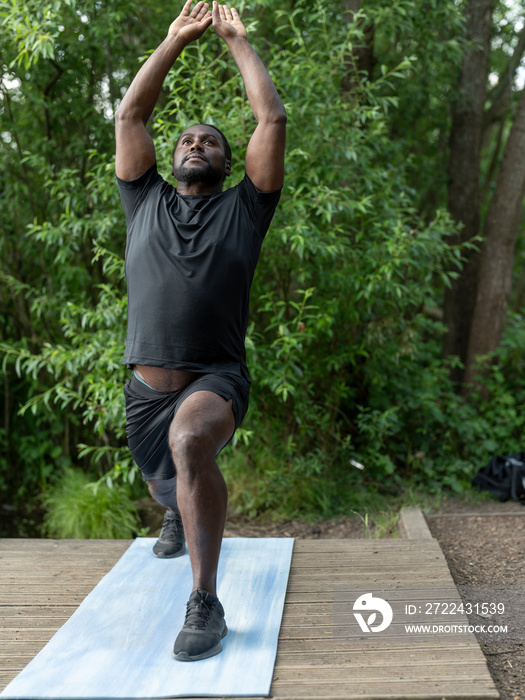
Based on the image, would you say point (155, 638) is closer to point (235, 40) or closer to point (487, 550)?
point (487, 550)

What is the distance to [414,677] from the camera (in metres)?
1.85

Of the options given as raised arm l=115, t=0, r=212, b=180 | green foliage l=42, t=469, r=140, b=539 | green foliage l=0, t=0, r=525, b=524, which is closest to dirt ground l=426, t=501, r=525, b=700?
green foliage l=0, t=0, r=525, b=524

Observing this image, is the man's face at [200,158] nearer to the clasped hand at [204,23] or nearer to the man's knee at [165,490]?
the clasped hand at [204,23]

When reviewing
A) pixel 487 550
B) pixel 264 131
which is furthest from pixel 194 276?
pixel 487 550

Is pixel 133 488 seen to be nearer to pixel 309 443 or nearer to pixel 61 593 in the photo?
pixel 309 443

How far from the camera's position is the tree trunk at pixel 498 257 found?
5.17 m

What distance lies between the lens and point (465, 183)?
5551 mm

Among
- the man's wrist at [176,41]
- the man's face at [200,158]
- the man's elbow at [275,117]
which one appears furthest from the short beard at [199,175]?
the man's wrist at [176,41]

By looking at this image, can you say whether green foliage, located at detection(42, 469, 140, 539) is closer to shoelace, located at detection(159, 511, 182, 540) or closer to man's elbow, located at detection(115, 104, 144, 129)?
shoelace, located at detection(159, 511, 182, 540)

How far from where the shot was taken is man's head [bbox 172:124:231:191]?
246cm

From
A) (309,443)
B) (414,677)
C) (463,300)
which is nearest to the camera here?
(414,677)

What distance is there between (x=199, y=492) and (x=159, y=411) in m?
0.46

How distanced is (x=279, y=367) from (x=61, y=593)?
1.68m

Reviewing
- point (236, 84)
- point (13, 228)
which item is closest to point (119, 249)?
point (13, 228)
